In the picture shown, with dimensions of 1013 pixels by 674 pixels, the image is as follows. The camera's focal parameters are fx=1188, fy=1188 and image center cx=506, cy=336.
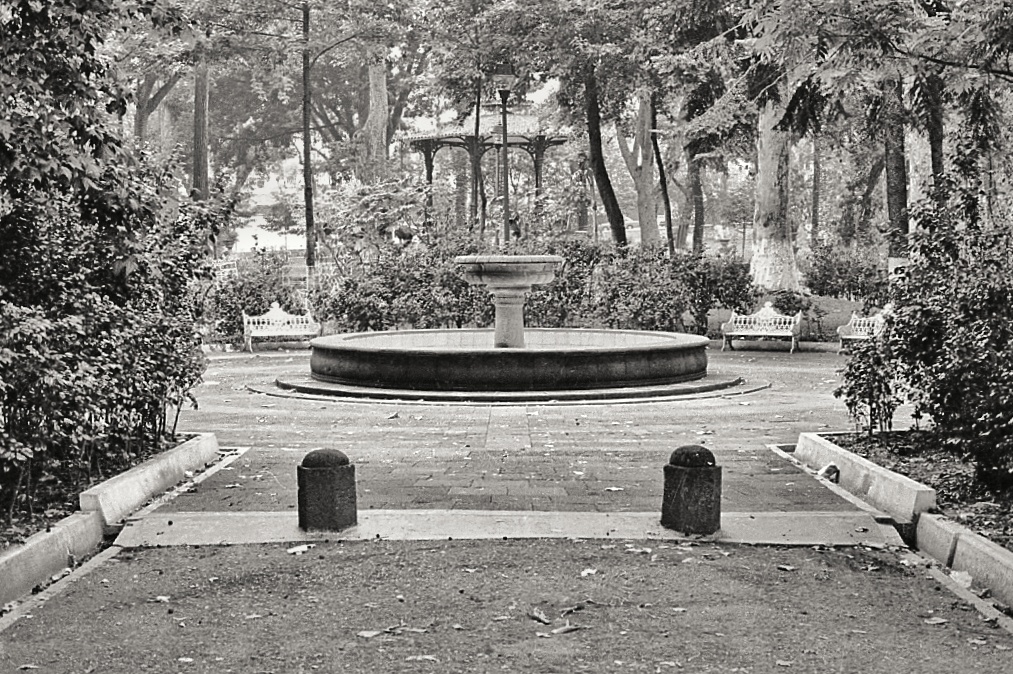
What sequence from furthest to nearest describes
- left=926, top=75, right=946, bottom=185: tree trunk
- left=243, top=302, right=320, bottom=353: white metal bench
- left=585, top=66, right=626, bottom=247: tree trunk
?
left=585, top=66, right=626, bottom=247: tree trunk < left=243, top=302, right=320, bottom=353: white metal bench < left=926, top=75, right=946, bottom=185: tree trunk

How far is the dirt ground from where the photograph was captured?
5.23 metres

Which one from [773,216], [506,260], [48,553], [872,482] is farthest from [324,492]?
[773,216]

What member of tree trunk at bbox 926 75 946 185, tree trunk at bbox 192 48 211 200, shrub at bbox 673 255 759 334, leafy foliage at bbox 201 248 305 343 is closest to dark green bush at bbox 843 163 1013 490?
tree trunk at bbox 926 75 946 185

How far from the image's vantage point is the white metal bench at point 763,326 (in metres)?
23.3

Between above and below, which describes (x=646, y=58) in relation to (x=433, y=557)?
above

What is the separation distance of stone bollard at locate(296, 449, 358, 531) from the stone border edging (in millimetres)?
1337

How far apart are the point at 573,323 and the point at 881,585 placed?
17982 mm

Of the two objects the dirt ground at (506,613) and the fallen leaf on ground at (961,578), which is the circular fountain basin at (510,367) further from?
the fallen leaf on ground at (961,578)

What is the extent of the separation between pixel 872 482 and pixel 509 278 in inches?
379

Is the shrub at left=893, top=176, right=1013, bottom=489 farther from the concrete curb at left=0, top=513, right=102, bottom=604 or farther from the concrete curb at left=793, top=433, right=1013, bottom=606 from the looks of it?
the concrete curb at left=0, top=513, right=102, bottom=604

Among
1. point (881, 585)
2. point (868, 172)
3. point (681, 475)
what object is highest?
point (868, 172)

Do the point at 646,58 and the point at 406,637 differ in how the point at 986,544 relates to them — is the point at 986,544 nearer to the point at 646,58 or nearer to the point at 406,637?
the point at 406,637

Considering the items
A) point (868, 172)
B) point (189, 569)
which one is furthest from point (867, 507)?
point (868, 172)

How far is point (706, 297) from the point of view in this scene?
81.6ft
